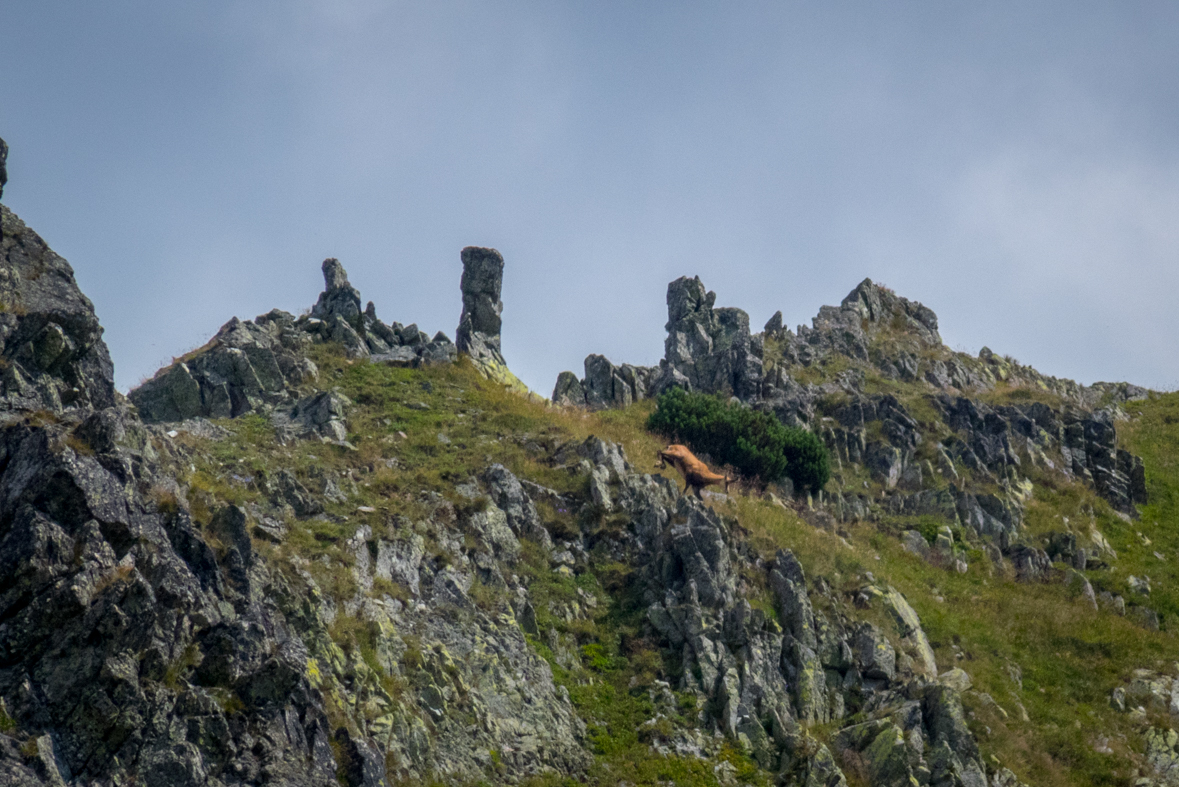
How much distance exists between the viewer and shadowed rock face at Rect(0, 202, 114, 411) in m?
18.4

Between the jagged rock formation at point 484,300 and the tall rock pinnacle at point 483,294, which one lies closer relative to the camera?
the jagged rock formation at point 484,300

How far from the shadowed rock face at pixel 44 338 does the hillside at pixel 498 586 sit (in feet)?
0.22

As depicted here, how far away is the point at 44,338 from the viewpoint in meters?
19.2

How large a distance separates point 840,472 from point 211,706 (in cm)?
3545

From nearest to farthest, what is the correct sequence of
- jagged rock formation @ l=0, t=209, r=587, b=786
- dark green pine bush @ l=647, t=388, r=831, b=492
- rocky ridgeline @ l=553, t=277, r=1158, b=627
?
jagged rock formation @ l=0, t=209, r=587, b=786
dark green pine bush @ l=647, t=388, r=831, b=492
rocky ridgeline @ l=553, t=277, r=1158, b=627

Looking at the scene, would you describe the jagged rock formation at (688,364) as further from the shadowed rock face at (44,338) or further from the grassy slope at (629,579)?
the shadowed rock face at (44,338)

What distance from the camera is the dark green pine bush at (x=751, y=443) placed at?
40625 mm

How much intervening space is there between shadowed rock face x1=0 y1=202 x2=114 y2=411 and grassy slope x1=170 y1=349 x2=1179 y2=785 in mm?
3281

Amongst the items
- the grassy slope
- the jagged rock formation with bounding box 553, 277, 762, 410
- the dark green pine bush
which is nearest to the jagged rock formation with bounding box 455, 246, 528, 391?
the jagged rock formation with bounding box 553, 277, 762, 410

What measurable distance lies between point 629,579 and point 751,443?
47.5ft

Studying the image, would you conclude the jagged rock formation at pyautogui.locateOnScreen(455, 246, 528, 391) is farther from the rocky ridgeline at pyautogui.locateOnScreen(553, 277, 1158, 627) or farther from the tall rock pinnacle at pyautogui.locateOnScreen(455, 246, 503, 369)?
the rocky ridgeline at pyautogui.locateOnScreen(553, 277, 1158, 627)

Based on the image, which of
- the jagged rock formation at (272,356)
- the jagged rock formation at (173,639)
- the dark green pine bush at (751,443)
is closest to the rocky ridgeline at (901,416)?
the dark green pine bush at (751,443)

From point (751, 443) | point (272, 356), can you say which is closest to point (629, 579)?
point (751, 443)

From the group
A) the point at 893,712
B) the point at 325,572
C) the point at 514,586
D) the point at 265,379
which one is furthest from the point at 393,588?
the point at 265,379
